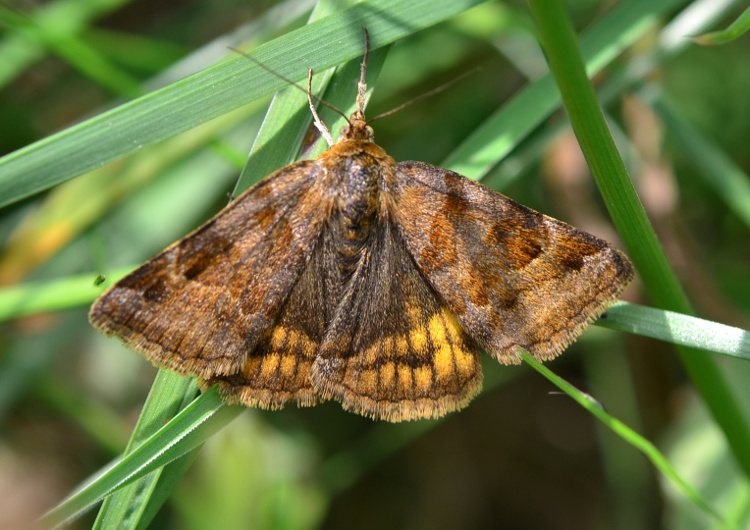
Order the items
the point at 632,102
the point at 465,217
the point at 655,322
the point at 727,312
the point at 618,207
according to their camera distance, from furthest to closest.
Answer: the point at 632,102 → the point at 727,312 → the point at 465,217 → the point at 655,322 → the point at 618,207

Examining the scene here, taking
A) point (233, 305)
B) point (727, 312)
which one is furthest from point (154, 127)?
point (727, 312)

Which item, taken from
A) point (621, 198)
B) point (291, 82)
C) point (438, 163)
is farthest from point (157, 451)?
point (438, 163)

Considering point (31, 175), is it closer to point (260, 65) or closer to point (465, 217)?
point (260, 65)

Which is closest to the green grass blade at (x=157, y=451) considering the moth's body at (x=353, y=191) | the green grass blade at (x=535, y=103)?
the moth's body at (x=353, y=191)

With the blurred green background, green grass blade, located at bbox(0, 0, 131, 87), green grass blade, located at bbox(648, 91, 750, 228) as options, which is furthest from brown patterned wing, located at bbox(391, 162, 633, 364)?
green grass blade, located at bbox(0, 0, 131, 87)

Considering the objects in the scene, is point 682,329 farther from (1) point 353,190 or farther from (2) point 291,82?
(2) point 291,82
